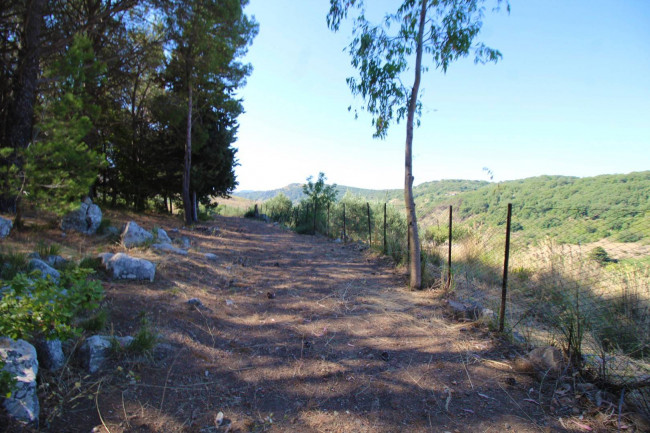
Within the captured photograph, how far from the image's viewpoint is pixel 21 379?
1992 mm

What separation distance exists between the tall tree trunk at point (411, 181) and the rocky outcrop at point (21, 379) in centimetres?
532

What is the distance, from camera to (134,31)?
10852 millimetres

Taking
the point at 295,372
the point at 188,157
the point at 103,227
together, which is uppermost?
the point at 188,157

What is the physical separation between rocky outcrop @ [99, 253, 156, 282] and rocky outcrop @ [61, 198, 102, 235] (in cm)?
289

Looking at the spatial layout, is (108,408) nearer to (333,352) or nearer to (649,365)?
(333,352)

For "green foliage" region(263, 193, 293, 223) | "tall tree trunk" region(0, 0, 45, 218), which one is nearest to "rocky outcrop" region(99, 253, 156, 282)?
"tall tree trunk" region(0, 0, 45, 218)

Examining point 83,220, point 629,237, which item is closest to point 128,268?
point 83,220

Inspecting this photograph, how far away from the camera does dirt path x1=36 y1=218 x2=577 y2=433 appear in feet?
7.80

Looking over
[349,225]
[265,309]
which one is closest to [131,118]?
[349,225]

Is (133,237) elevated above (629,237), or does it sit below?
below

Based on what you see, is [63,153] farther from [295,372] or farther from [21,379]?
[295,372]

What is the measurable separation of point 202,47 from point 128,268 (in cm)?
899

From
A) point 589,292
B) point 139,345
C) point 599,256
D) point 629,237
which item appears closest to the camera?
point 139,345

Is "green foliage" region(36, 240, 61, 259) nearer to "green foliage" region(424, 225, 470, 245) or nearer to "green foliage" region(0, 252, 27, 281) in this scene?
"green foliage" region(0, 252, 27, 281)
